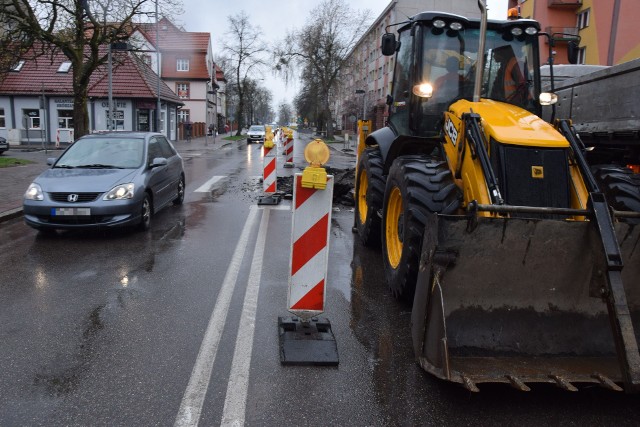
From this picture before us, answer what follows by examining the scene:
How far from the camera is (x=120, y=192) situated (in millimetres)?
8086

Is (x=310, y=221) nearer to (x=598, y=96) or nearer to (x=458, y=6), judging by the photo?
(x=598, y=96)

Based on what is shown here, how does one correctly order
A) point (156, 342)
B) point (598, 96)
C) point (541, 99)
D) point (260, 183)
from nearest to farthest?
point (156, 342)
point (541, 99)
point (598, 96)
point (260, 183)

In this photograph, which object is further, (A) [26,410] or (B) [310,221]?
(B) [310,221]

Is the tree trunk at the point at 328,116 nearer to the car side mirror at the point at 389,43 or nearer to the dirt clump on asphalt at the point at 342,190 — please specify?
the dirt clump on asphalt at the point at 342,190

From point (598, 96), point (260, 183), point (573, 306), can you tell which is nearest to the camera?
point (573, 306)

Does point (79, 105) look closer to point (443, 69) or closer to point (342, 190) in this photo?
point (342, 190)

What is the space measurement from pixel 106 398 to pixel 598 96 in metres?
7.74

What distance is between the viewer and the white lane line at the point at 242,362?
10.8ft

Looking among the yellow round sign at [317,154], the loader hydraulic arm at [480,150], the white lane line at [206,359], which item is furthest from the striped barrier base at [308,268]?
the loader hydraulic arm at [480,150]

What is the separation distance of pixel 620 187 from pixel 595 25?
3377cm

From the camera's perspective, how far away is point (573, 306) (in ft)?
12.3

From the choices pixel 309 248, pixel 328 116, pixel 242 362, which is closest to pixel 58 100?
pixel 328 116

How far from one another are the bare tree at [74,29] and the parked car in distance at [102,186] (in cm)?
1152

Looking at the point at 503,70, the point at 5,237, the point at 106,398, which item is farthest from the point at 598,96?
the point at 5,237
